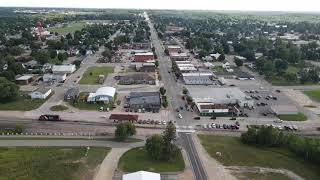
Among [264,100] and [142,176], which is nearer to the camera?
[142,176]

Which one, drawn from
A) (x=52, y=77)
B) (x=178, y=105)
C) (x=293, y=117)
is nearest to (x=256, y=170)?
(x=293, y=117)

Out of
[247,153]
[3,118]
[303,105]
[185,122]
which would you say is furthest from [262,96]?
[3,118]

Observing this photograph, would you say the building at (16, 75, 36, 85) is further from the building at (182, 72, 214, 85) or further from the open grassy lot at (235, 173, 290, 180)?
the open grassy lot at (235, 173, 290, 180)

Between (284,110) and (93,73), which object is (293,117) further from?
(93,73)

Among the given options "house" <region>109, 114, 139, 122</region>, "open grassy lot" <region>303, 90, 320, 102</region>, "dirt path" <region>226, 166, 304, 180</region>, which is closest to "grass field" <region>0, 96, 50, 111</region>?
"house" <region>109, 114, 139, 122</region>

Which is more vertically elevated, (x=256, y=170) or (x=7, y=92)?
(x=7, y=92)

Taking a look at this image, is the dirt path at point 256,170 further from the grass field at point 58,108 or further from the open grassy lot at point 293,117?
the grass field at point 58,108
